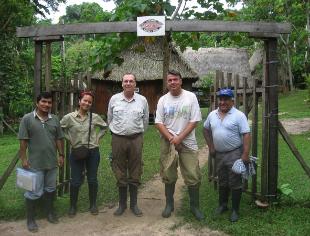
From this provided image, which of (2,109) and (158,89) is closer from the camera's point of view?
(2,109)

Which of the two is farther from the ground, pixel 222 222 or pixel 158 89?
pixel 158 89

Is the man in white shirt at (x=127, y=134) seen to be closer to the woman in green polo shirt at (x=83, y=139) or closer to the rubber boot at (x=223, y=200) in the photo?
the woman in green polo shirt at (x=83, y=139)

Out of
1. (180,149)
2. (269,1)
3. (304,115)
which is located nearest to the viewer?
(180,149)

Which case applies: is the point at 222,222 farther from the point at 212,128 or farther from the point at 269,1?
the point at 269,1

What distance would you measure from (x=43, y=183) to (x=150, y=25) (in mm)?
2541

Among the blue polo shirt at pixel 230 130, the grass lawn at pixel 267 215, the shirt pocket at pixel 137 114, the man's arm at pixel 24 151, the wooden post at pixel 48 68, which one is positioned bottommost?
the grass lawn at pixel 267 215

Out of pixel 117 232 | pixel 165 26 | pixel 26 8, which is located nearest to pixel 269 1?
pixel 26 8

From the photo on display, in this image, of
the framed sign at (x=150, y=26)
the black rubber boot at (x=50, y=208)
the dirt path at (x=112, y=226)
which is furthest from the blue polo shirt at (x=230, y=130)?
the black rubber boot at (x=50, y=208)

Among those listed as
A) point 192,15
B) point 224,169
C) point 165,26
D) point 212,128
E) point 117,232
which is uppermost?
point 192,15

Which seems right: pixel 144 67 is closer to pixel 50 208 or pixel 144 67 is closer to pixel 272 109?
pixel 272 109

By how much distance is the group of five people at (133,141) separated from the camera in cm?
579

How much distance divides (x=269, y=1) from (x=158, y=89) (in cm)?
625

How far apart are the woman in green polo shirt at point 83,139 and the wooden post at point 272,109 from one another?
2.35 m

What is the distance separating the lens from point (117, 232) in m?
5.58
